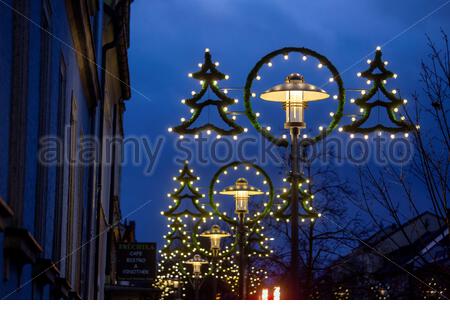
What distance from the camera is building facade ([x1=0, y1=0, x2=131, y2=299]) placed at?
9.63 meters

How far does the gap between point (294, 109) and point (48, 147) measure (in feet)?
10.2

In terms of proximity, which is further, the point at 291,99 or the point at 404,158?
the point at 404,158

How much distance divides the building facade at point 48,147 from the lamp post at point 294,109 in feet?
9.04

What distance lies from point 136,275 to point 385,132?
75.3 ft

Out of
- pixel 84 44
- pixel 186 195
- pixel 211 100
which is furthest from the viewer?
pixel 186 195

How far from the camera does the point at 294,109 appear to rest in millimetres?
14320

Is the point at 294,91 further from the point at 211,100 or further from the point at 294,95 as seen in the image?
the point at 211,100

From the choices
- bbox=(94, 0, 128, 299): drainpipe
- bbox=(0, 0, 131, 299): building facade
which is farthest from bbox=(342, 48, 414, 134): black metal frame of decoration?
bbox=(94, 0, 128, 299): drainpipe

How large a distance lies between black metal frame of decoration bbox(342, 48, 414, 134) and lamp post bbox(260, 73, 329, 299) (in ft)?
1.72

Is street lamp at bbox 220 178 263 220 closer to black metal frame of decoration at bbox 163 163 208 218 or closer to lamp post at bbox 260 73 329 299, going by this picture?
black metal frame of decoration at bbox 163 163 208 218

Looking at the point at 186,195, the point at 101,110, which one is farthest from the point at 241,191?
the point at 101,110
